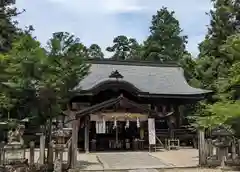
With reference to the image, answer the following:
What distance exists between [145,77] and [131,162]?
11660 millimetres

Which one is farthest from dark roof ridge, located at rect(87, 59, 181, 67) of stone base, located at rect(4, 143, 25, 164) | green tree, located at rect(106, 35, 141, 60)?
green tree, located at rect(106, 35, 141, 60)

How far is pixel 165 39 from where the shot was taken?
54.0 m

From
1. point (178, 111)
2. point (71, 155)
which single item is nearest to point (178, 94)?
point (178, 111)

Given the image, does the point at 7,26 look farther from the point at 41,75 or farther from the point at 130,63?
the point at 41,75

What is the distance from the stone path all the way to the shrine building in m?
3.04

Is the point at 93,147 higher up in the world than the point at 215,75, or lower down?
lower down

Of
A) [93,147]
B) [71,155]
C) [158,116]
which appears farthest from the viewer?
[158,116]

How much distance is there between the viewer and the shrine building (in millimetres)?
20875

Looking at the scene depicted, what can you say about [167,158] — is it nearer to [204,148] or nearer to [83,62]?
[204,148]

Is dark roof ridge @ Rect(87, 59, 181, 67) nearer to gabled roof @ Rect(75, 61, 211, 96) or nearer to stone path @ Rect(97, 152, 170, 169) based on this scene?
gabled roof @ Rect(75, 61, 211, 96)

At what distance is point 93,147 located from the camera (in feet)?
68.9

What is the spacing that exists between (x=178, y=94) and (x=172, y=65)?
6545 millimetres

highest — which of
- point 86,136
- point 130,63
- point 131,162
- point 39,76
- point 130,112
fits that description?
point 130,63

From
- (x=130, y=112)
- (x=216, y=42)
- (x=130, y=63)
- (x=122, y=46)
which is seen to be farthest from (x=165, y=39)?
(x=130, y=112)
